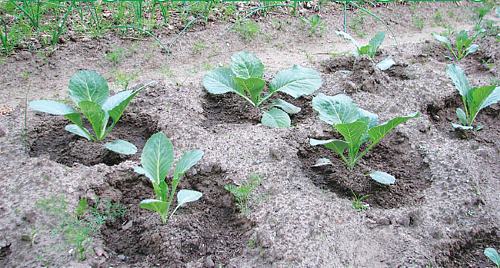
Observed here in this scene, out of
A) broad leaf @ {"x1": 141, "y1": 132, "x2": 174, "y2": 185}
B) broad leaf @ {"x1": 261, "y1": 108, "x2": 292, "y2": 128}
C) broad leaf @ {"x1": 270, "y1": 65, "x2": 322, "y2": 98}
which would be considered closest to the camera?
broad leaf @ {"x1": 141, "y1": 132, "x2": 174, "y2": 185}

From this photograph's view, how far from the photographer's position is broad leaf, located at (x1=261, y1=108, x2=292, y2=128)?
299 centimetres

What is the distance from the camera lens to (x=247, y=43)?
14.0 feet

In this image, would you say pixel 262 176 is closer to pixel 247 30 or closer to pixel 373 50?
pixel 373 50

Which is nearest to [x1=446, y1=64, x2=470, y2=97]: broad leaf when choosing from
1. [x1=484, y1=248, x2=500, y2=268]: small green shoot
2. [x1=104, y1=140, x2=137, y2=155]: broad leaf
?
[x1=484, y1=248, x2=500, y2=268]: small green shoot

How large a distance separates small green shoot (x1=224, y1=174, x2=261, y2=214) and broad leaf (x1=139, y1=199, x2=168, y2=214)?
1.17 ft

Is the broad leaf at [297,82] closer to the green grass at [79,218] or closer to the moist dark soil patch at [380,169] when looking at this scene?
the moist dark soil patch at [380,169]

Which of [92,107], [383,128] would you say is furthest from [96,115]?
[383,128]

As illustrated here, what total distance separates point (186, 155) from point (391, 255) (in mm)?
989

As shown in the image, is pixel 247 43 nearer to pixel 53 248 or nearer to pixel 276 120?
pixel 276 120

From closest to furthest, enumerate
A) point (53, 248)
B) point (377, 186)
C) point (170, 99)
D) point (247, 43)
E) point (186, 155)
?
point (53, 248), point (186, 155), point (377, 186), point (170, 99), point (247, 43)

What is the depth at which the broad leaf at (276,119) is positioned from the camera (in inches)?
118

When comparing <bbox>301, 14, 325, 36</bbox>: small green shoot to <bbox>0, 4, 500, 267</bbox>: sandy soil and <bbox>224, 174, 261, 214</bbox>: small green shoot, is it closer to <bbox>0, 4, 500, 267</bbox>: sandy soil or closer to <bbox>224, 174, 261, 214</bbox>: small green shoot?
<bbox>0, 4, 500, 267</bbox>: sandy soil

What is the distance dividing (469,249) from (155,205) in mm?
1383

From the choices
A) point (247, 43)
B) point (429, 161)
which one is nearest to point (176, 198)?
point (429, 161)
